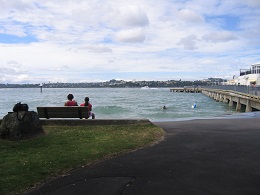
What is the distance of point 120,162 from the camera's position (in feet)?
22.1

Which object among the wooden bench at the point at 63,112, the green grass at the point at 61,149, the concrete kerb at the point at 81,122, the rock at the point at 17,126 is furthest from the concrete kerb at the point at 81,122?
the rock at the point at 17,126

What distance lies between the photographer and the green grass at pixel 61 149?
229 inches

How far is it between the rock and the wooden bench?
3.21 metres

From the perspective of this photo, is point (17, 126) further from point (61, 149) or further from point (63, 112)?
point (63, 112)

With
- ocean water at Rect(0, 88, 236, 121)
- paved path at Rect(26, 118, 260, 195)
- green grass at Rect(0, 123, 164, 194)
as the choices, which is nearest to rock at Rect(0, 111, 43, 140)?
green grass at Rect(0, 123, 164, 194)

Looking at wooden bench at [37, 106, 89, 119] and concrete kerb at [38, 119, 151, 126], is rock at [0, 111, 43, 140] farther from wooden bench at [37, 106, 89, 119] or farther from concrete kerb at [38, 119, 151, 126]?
wooden bench at [37, 106, 89, 119]

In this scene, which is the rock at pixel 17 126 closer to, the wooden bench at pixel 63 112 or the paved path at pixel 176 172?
the wooden bench at pixel 63 112

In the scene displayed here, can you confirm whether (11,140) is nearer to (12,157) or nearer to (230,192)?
(12,157)

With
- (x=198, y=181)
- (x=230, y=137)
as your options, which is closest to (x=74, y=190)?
(x=198, y=181)

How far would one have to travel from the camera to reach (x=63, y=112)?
12.4 m

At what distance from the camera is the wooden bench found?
12281 mm

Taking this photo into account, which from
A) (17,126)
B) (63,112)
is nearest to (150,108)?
(63,112)

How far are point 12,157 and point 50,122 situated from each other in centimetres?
463

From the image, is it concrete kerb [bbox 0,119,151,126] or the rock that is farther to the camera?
concrete kerb [bbox 0,119,151,126]
